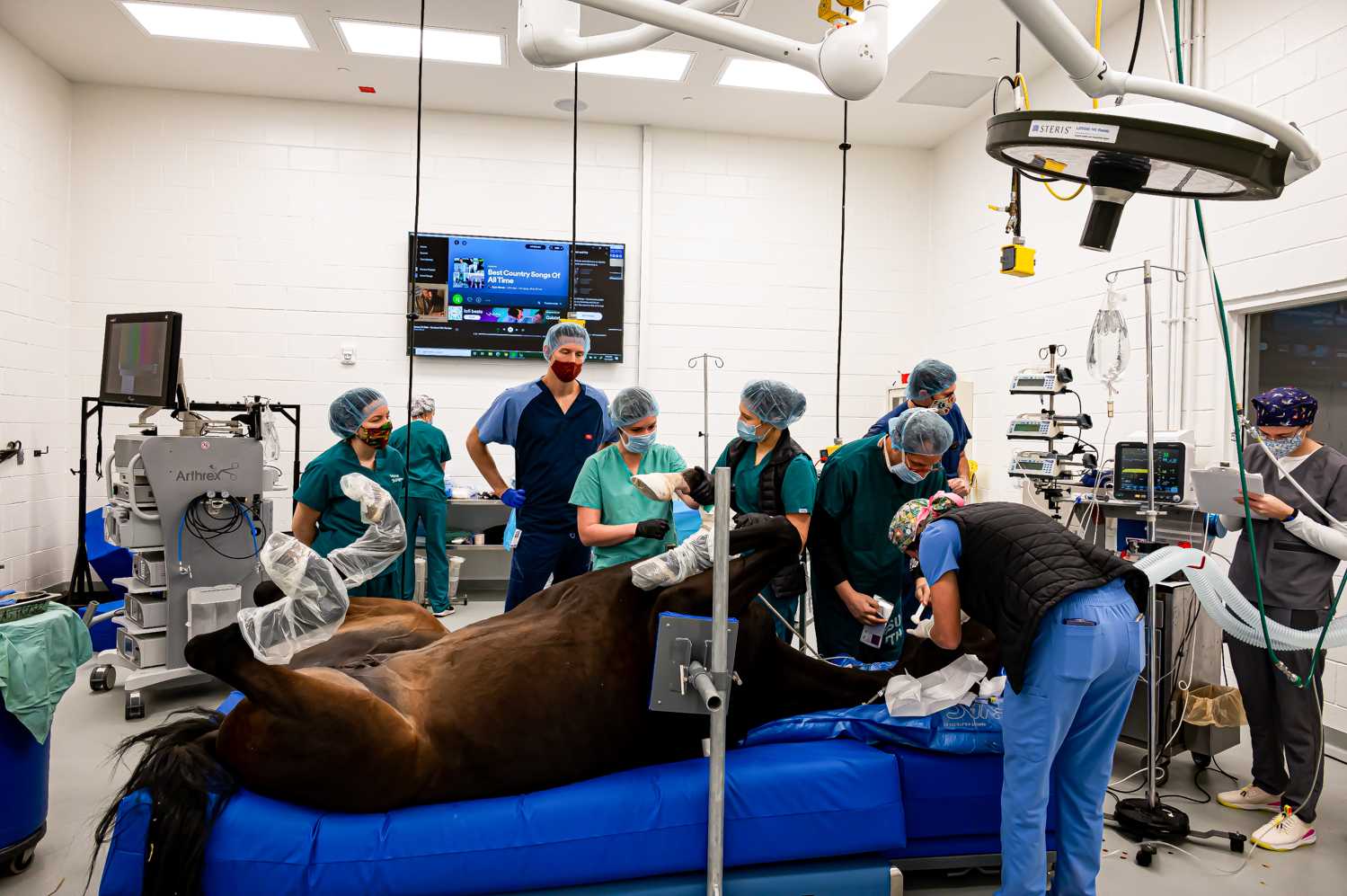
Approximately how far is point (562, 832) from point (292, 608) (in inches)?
30.2

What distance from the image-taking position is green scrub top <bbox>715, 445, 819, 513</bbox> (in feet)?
9.08

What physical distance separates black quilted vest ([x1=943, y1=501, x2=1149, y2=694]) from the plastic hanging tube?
401mm

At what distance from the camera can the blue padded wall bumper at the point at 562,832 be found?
178 cm

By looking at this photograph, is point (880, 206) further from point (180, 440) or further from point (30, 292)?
point (30, 292)

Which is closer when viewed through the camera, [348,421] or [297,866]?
[297,866]

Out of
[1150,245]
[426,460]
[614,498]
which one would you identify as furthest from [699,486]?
[1150,245]

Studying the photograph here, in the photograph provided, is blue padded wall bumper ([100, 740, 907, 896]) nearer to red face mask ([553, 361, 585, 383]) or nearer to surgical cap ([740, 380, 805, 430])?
surgical cap ([740, 380, 805, 430])

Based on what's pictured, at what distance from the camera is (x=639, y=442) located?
9.32 ft

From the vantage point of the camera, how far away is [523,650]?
2.10 m

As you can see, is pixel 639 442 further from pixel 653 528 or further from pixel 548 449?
pixel 548 449

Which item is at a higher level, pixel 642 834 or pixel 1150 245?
pixel 1150 245

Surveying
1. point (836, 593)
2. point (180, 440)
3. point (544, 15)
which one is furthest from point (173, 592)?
point (544, 15)

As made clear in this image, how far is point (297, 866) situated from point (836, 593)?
5.91ft

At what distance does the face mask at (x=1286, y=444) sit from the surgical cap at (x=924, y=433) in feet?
3.81
